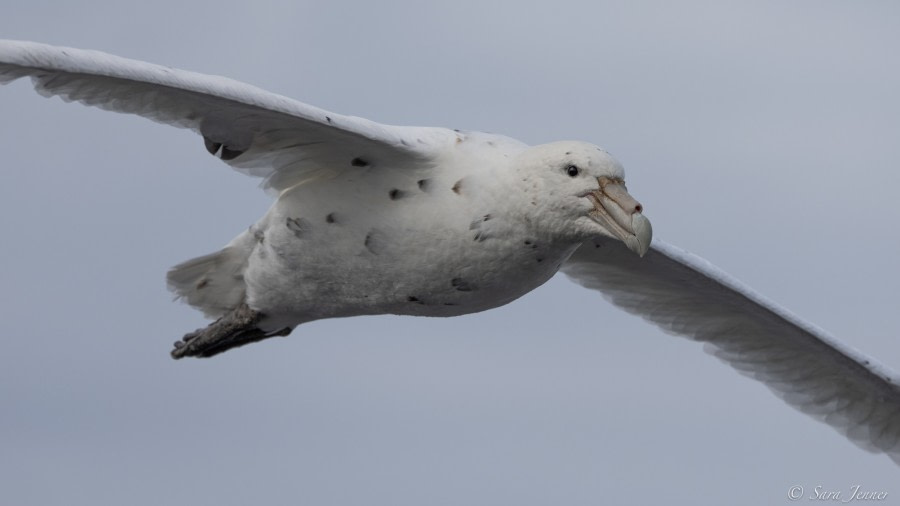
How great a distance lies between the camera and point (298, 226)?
16875 millimetres

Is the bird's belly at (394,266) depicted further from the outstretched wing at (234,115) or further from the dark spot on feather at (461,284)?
the outstretched wing at (234,115)

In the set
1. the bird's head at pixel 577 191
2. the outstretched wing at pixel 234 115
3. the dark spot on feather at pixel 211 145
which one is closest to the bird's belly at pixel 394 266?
the bird's head at pixel 577 191

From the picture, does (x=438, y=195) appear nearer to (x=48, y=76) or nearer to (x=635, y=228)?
(x=635, y=228)

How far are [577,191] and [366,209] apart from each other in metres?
1.88

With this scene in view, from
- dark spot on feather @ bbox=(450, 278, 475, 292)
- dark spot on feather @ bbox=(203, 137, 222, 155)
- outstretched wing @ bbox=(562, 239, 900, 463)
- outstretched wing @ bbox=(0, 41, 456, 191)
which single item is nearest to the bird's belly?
dark spot on feather @ bbox=(450, 278, 475, 292)

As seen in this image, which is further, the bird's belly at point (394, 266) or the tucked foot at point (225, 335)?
the tucked foot at point (225, 335)

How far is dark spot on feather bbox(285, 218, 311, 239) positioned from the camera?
1683 cm

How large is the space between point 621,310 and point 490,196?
416 centimetres

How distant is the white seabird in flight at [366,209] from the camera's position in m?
15.3

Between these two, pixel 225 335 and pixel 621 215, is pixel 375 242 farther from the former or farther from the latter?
pixel 225 335

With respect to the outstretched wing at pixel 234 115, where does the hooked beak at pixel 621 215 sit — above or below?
below

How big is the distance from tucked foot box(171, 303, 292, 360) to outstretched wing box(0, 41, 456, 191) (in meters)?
1.61

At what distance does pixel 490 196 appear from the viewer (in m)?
15.8

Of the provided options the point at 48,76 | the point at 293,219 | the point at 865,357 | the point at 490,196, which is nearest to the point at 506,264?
the point at 490,196
